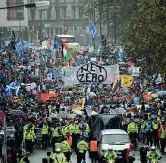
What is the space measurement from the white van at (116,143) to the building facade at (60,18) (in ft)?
411

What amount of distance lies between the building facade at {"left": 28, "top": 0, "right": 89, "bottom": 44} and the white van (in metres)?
125

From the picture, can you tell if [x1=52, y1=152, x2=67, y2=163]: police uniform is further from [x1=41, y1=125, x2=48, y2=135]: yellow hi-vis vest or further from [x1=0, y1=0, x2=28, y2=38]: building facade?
[x1=0, y1=0, x2=28, y2=38]: building facade

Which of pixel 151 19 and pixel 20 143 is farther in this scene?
pixel 151 19

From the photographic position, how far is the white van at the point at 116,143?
28344 mm

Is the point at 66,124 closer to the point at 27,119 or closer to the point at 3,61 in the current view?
the point at 27,119

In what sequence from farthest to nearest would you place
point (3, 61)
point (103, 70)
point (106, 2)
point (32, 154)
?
point (106, 2) → point (3, 61) → point (103, 70) → point (32, 154)

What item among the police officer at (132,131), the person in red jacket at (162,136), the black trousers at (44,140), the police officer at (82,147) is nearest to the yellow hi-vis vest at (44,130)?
the black trousers at (44,140)

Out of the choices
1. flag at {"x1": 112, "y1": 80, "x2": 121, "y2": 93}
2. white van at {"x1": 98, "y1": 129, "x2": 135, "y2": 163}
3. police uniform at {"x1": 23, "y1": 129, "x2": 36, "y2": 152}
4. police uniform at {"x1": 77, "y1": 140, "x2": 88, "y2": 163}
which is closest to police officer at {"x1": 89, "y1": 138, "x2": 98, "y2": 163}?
white van at {"x1": 98, "y1": 129, "x2": 135, "y2": 163}

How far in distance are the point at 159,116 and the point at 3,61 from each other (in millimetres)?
33460

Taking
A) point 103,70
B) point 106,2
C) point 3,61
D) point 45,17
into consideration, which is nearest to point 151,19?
point 103,70

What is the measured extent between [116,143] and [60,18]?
132791 mm

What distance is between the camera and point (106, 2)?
80.4 m

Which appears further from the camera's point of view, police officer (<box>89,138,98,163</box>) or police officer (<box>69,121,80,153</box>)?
police officer (<box>69,121,80,153</box>)

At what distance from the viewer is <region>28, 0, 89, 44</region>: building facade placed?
513 ft
